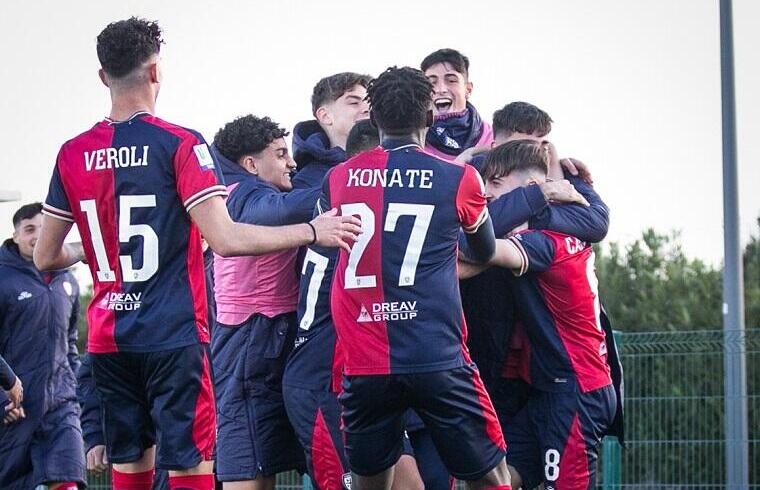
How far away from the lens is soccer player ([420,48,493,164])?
345 inches

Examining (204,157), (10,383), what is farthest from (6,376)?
Result: (204,157)

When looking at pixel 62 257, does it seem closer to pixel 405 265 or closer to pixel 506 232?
pixel 405 265

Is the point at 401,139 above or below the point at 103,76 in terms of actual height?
below

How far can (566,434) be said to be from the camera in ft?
25.6

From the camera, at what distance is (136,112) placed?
656 centimetres

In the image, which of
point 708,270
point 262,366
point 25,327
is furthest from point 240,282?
point 708,270

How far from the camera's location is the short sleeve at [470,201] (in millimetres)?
6621

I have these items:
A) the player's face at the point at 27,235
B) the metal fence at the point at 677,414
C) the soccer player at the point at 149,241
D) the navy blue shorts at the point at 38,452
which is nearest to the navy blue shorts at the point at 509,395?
the soccer player at the point at 149,241

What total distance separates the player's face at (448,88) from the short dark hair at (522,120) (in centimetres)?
58

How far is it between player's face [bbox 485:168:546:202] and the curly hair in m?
0.48

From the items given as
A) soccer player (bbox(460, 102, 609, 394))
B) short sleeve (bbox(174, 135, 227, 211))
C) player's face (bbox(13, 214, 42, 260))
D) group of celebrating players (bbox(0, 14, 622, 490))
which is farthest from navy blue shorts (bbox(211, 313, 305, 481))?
player's face (bbox(13, 214, 42, 260))

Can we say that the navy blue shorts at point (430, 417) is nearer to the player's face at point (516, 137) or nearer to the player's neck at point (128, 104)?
the player's neck at point (128, 104)

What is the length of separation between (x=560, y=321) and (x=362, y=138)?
5.21 ft

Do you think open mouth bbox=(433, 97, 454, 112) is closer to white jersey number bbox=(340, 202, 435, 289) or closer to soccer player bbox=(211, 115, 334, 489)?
soccer player bbox=(211, 115, 334, 489)
